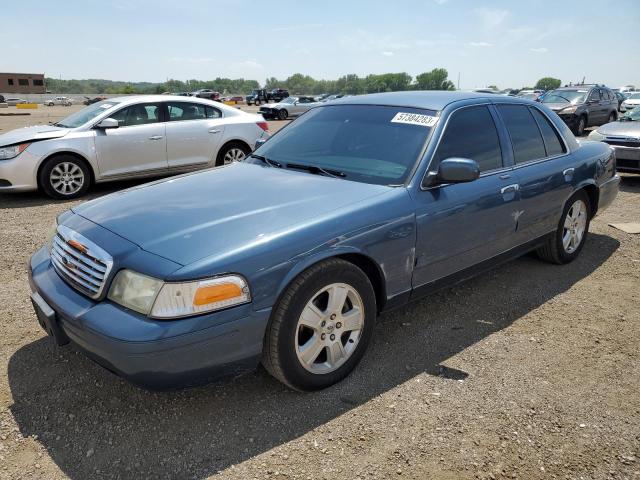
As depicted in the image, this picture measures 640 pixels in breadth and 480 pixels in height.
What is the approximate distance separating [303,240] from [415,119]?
4.66 feet

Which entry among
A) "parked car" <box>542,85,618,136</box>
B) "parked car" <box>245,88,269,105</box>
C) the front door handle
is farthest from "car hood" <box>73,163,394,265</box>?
"parked car" <box>245,88,269,105</box>

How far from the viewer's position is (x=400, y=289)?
3121 mm

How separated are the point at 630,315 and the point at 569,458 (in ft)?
6.41

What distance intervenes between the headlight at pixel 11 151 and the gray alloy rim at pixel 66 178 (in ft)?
1.56

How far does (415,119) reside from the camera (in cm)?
345

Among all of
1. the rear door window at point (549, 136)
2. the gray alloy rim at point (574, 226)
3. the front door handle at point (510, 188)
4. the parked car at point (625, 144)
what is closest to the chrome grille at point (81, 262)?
the front door handle at point (510, 188)

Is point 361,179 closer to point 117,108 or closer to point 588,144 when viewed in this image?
point 588,144

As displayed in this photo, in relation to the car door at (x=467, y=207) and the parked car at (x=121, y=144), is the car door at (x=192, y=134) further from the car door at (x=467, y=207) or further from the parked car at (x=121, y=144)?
the car door at (x=467, y=207)

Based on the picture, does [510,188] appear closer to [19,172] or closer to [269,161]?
[269,161]

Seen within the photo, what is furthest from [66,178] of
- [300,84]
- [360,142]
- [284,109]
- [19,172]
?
[300,84]

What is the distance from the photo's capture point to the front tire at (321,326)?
8.30 ft

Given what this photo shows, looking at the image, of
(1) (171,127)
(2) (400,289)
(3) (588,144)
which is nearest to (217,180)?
(2) (400,289)

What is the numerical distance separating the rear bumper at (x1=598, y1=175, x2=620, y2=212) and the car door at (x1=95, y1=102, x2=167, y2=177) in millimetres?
5988

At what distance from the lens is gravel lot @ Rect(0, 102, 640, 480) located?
7.65ft
